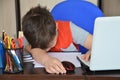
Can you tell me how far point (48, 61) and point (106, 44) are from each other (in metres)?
0.29

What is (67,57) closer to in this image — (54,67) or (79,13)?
(54,67)

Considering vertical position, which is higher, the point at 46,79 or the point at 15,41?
the point at 15,41

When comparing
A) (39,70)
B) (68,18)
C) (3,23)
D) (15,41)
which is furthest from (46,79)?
(3,23)

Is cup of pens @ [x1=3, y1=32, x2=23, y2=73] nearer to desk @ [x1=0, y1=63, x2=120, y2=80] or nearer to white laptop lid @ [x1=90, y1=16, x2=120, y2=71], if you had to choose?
desk @ [x1=0, y1=63, x2=120, y2=80]

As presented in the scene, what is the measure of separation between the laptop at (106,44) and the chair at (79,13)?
Result: 922 millimetres

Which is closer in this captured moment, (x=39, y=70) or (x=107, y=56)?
(x=107, y=56)

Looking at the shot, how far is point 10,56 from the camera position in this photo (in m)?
1.04

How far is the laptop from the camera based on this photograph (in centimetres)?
89

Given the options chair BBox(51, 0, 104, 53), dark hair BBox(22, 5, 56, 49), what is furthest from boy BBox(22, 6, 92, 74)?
chair BBox(51, 0, 104, 53)

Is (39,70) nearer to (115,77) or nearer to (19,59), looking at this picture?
(19,59)

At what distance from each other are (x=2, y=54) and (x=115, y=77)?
1.54ft

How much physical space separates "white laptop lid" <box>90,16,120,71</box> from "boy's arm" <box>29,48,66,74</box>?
137mm

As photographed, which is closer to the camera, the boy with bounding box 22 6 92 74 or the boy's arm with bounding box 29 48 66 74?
the boy's arm with bounding box 29 48 66 74

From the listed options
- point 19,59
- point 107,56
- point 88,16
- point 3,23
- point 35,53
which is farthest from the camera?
point 3,23
